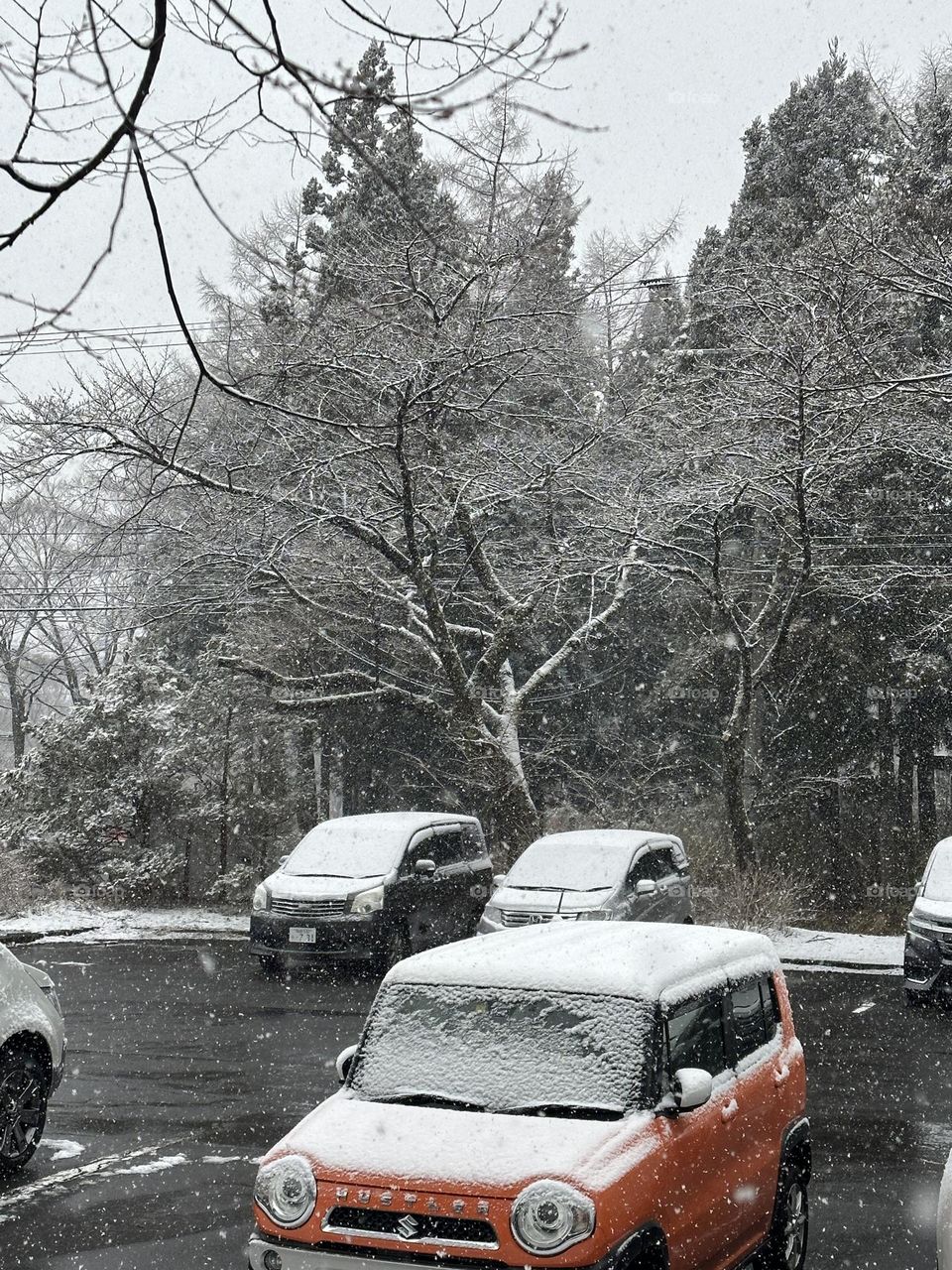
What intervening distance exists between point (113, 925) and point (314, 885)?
7271mm

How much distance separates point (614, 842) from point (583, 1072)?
10560mm

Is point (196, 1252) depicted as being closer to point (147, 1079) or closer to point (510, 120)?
point (147, 1079)

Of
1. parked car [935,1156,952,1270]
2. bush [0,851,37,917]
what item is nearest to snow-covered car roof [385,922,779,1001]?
parked car [935,1156,952,1270]

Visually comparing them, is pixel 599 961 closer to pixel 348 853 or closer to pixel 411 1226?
pixel 411 1226

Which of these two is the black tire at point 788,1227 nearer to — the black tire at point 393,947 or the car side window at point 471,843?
the black tire at point 393,947

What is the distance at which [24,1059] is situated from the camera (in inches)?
303

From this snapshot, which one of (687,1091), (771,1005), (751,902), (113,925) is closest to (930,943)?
(751,902)

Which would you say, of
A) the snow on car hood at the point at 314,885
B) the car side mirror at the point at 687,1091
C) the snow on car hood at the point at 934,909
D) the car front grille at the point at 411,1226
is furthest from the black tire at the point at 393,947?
the car front grille at the point at 411,1226

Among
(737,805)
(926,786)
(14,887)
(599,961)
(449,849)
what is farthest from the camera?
(926,786)

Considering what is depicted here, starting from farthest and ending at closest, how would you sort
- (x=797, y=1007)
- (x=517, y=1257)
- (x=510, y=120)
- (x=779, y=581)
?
(x=779, y=581) → (x=510, y=120) → (x=797, y=1007) → (x=517, y=1257)

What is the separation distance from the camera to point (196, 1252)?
6219mm

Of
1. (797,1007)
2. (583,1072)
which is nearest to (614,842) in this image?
(797,1007)

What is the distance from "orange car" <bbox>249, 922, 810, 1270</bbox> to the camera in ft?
15.2

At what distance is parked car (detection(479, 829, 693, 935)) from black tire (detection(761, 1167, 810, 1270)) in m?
8.03
